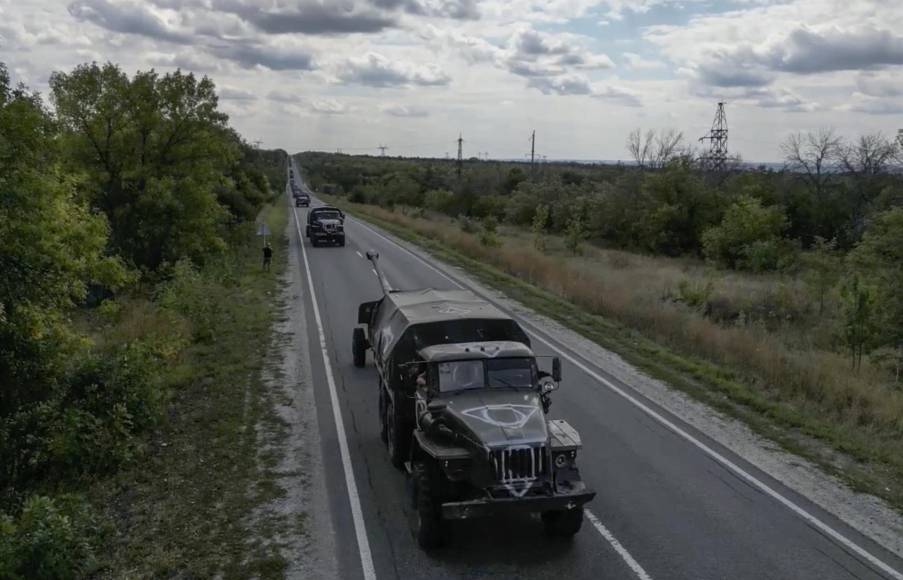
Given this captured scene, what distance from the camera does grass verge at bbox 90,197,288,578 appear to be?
26.4ft

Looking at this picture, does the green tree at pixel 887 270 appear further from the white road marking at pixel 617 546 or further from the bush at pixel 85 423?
the bush at pixel 85 423

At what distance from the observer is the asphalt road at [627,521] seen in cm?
796

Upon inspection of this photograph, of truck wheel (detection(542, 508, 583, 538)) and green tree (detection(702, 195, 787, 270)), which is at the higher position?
green tree (detection(702, 195, 787, 270))

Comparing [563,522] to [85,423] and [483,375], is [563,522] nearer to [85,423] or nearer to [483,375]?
[483,375]

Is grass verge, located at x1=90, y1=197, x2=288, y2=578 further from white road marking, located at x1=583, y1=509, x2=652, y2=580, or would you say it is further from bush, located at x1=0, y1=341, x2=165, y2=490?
white road marking, located at x1=583, y1=509, x2=652, y2=580

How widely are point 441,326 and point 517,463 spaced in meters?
3.18

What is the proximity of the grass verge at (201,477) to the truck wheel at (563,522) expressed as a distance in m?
2.86

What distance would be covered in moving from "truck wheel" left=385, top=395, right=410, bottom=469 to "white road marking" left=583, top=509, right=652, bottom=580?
2499mm

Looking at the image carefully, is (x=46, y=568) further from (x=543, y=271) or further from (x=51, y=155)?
(x=543, y=271)

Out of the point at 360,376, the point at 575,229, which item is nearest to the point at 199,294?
the point at 360,376

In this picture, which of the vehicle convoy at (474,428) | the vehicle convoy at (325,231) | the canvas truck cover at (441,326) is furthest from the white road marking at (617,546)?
the vehicle convoy at (325,231)

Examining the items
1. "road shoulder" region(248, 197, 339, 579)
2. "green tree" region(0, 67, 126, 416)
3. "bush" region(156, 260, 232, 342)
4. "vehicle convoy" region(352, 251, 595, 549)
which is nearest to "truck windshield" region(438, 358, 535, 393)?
"vehicle convoy" region(352, 251, 595, 549)

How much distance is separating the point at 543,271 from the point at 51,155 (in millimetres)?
20034

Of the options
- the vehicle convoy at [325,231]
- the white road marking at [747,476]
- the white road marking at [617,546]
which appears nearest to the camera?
the white road marking at [617,546]
